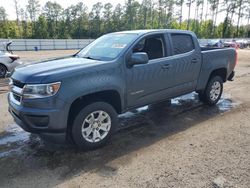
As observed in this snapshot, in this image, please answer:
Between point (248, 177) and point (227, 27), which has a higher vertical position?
point (227, 27)

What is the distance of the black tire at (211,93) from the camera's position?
6537mm

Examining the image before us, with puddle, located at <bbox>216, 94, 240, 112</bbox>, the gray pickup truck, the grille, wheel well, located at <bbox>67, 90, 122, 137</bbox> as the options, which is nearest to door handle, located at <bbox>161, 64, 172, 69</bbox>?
the gray pickup truck

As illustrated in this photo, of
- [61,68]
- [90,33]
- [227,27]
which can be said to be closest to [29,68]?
[61,68]

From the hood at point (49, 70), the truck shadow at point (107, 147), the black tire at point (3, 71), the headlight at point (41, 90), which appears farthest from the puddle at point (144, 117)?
the black tire at point (3, 71)

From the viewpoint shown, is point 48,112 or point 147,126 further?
point 147,126

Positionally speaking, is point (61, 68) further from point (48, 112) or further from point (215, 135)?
point (215, 135)

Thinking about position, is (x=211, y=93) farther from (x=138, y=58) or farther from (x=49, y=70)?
(x=49, y=70)

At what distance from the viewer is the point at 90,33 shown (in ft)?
204

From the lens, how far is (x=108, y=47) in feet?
16.2

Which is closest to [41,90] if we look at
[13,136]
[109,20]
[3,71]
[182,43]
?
[13,136]

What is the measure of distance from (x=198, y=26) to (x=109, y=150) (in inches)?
2973

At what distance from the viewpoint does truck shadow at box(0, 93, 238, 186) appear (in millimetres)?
3740

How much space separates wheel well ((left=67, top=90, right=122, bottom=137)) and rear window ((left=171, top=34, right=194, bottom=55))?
1.75 m

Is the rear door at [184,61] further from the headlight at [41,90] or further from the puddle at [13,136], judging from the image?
the puddle at [13,136]
